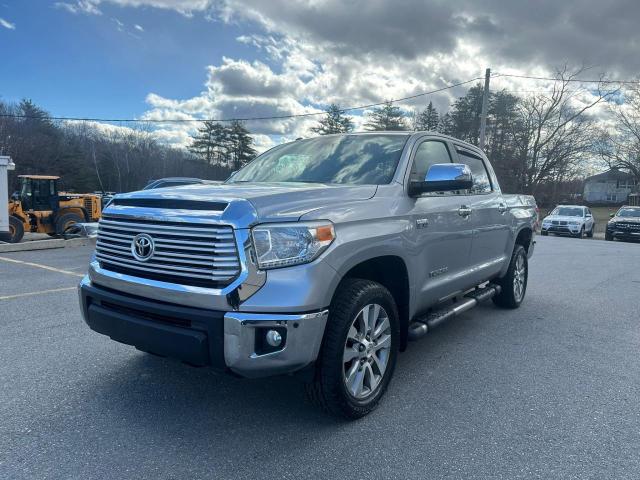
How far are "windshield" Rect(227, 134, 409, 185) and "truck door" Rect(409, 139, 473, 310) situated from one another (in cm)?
25

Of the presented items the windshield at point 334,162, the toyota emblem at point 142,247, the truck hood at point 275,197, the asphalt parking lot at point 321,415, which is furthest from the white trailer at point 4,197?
the toyota emblem at point 142,247

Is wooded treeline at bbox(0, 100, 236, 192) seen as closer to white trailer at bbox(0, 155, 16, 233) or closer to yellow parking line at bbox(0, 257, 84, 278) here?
white trailer at bbox(0, 155, 16, 233)

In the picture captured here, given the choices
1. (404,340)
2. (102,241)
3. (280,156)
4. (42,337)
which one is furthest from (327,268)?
(42,337)

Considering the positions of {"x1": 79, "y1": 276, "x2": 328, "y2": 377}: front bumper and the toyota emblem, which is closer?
{"x1": 79, "y1": 276, "x2": 328, "y2": 377}: front bumper

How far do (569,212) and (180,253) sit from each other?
24796mm

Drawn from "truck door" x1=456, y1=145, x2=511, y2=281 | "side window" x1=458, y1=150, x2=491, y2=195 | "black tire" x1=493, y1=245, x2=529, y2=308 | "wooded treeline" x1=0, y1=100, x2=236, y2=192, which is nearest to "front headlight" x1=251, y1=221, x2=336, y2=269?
"truck door" x1=456, y1=145, x2=511, y2=281

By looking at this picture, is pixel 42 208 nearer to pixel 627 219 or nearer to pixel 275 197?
pixel 275 197

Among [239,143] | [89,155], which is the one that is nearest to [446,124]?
[239,143]

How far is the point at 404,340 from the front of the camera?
361 centimetres

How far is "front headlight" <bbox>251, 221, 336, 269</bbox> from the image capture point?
255cm

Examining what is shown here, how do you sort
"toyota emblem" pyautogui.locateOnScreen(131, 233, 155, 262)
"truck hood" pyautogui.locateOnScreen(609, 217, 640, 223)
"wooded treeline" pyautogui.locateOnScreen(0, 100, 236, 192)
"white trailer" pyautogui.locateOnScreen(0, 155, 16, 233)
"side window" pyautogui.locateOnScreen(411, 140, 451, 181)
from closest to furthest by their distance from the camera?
"toyota emblem" pyautogui.locateOnScreen(131, 233, 155, 262), "side window" pyautogui.locateOnScreen(411, 140, 451, 181), "white trailer" pyautogui.locateOnScreen(0, 155, 16, 233), "truck hood" pyautogui.locateOnScreen(609, 217, 640, 223), "wooded treeline" pyautogui.locateOnScreen(0, 100, 236, 192)

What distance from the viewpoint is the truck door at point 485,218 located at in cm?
465

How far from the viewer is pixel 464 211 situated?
14.0ft

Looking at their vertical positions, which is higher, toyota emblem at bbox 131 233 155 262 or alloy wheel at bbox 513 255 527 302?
toyota emblem at bbox 131 233 155 262
